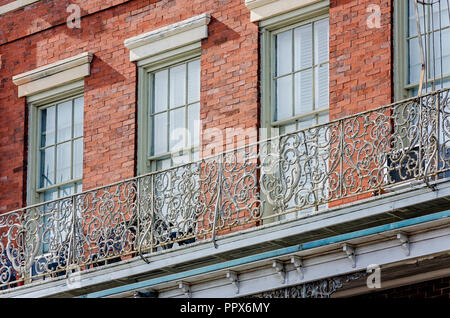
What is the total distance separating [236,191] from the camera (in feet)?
65.5

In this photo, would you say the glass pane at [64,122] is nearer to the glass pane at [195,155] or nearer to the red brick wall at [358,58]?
the glass pane at [195,155]

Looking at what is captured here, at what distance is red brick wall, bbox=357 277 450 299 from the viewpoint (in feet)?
62.0

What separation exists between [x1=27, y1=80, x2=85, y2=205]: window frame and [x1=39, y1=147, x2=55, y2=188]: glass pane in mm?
60

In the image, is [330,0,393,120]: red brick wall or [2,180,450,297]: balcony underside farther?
[330,0,393,120]: red brick wall

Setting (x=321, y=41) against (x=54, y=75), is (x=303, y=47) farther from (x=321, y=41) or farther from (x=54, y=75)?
(x=54, y=75)

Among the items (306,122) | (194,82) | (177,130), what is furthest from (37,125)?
(306,122)

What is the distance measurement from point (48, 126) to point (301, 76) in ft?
15.5

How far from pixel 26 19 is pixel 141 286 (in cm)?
634

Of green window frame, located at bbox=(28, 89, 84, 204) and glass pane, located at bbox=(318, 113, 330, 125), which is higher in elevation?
green window frame, located at bbox=(28, 89, 84, 204)

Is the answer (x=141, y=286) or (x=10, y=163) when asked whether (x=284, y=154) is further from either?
(x=10, y=163)

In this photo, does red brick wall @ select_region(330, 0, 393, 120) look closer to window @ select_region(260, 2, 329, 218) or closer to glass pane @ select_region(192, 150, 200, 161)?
window @ select_region(260, 2, 329, 218)

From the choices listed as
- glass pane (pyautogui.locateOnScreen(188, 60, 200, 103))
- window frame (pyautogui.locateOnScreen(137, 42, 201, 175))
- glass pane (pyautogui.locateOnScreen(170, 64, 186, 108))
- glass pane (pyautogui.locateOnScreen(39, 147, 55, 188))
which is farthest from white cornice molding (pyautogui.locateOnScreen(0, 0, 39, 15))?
glass pane (pyautogui.locateOnScreen(188, 60, 200, 103))

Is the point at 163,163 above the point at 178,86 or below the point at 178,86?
below
